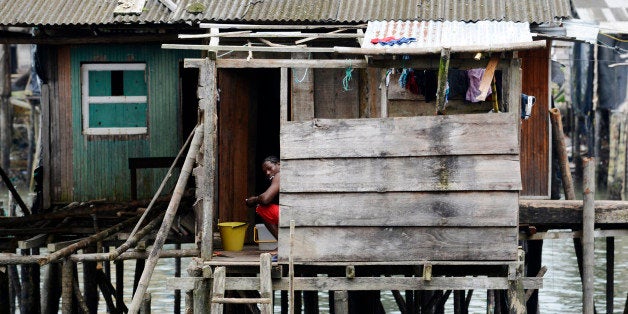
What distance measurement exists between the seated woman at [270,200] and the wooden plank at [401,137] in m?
0.87

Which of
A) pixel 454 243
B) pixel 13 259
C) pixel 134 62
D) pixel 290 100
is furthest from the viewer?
pixel 134 62

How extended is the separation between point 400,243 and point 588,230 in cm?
281

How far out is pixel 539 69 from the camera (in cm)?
1428

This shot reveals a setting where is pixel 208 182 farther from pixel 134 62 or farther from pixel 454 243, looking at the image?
pixel 134 62

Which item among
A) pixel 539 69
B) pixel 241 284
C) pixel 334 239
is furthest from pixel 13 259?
pixel 539 69

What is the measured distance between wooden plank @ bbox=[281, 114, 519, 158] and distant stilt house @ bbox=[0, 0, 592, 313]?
13mm

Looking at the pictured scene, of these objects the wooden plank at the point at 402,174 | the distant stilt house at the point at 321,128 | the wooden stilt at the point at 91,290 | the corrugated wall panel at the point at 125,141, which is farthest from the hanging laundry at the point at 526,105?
the wooden stilt at the point at 91,290

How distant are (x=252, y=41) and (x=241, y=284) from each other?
305cm

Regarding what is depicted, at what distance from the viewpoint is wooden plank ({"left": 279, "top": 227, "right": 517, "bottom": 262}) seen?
36.7ft

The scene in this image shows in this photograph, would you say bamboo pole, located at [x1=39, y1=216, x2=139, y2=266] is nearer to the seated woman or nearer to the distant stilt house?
the distant stilt house

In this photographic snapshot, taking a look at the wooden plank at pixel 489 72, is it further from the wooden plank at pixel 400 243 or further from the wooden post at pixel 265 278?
the wooden post at pixel 265 278

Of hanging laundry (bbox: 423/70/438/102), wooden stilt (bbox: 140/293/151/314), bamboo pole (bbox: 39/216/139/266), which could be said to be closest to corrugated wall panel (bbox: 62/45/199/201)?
bamboo pole (bbox: 39/216/139/266)

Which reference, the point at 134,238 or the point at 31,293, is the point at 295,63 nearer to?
the point at 134,238

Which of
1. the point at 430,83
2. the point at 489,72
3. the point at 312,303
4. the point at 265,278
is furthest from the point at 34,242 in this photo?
the point at 489,72
